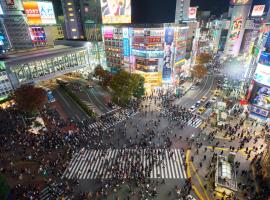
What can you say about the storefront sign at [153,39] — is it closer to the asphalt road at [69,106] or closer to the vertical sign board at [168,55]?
the vertical sign board at [168,55]

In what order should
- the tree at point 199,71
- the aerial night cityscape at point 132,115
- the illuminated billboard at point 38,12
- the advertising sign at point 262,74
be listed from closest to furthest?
the aerial night cityscape at point 132,115, the advertising sign at point 262,74, the tree at point 199,71, the illuminated billboard at point 38,12

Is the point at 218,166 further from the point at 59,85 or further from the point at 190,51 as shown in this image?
the point at 59,85

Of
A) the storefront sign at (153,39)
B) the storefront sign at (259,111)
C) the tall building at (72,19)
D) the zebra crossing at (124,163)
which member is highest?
the tall building at (72,19)

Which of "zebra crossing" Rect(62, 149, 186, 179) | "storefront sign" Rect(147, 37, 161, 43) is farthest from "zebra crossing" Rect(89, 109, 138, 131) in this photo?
"storefront sign" Rect(147, 37, 161, 43)

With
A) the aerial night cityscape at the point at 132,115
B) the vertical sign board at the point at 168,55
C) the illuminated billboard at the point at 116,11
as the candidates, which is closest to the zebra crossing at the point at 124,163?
the aerial night cityscape at the point at 132,115

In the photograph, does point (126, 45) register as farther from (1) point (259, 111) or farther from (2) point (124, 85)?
(1) point (259, 111)

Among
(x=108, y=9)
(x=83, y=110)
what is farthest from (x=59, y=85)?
(x=108, y=9)

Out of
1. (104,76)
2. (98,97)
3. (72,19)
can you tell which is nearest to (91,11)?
(72,19)
